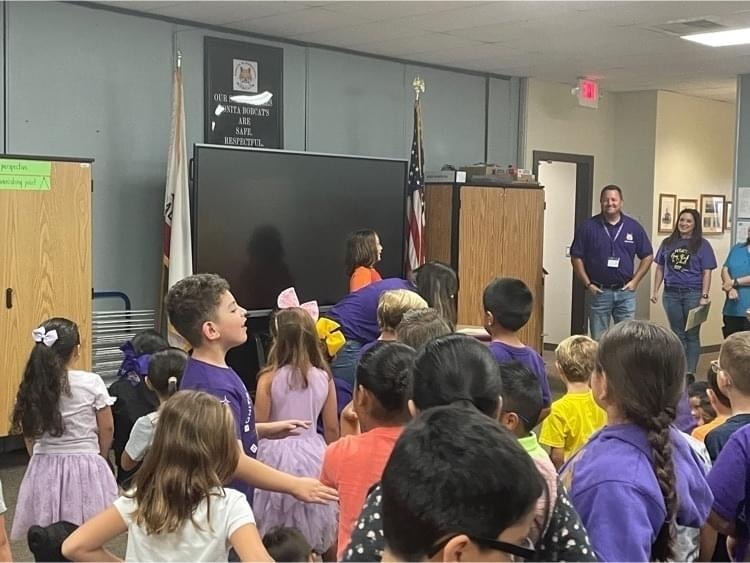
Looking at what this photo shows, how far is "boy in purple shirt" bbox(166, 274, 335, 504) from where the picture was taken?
250cm

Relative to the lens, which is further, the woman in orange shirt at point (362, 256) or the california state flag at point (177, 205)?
the california state flag at point (177, 205)

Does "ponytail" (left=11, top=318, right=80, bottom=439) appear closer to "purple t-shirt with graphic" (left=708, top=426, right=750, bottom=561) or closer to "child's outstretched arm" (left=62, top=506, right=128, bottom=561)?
"child's outstretched arm" (left=62, top=506, right=128, bottom=561)

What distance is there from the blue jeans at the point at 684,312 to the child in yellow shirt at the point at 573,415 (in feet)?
15.3

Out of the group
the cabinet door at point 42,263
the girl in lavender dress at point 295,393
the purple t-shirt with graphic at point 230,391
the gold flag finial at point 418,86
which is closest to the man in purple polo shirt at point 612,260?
the gold flag finial at point 418,86

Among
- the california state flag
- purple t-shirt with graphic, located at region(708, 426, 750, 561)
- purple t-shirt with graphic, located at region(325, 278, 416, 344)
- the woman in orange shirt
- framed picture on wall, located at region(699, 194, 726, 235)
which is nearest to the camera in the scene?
purple t-shirt with graphic, located at region(708, 426, 750, 561)

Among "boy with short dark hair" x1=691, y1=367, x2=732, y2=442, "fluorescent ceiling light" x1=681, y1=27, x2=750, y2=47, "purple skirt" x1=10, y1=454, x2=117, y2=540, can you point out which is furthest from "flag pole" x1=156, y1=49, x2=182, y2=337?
"boy with short dark hair" x1=691, y1=367, x2=732, y2=442

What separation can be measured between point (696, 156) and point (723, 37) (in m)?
3.52

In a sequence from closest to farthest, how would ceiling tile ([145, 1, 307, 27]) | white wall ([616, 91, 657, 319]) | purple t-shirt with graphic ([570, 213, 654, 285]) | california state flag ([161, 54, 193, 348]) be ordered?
ceiling tile ([145, 1, 307, 27])
california state flag ([161, 54, 193, 348])
purple t-shirt with graphic ([570, 213, 654, 285])
white wall ([616, 91, 657, 319])

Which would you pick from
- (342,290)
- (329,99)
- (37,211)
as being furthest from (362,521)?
(329,99)

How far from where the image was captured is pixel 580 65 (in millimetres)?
7527

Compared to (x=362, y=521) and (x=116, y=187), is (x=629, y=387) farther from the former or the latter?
(x=116, y=187)

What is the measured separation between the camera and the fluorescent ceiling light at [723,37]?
6.09m

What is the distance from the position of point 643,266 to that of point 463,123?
6.47ft

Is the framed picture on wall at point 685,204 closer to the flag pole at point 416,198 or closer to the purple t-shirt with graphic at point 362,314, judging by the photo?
the flag pole at point 416,198
